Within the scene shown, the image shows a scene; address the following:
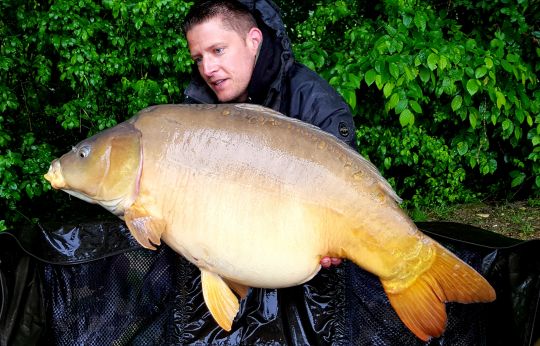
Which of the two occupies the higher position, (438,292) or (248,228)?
(248,228)

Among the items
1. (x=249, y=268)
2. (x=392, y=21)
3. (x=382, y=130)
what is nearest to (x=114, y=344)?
(x=249, y=268)

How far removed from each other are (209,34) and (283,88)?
342 mm

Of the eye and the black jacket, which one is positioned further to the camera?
the black jacket

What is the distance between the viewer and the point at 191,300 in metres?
1.85

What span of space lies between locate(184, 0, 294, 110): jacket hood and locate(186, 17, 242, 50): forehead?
0.59 feet

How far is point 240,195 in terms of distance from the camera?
54.9 inches

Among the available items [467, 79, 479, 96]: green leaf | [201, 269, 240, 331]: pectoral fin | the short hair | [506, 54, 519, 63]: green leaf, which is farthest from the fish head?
[506, 54, 519, 63]: green leaf

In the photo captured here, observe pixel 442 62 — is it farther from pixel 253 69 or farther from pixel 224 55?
pixel 224 55

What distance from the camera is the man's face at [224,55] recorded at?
183cm

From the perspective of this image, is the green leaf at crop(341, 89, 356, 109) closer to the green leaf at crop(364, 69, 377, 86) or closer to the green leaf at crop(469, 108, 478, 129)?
the green leaf at crop(364, 69, 377, 86)

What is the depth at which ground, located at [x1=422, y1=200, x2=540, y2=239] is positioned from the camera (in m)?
2.87

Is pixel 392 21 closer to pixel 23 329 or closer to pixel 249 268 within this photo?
pixel 249 268

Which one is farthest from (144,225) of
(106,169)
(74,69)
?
(74,69)

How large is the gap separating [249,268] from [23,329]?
2.47ft
